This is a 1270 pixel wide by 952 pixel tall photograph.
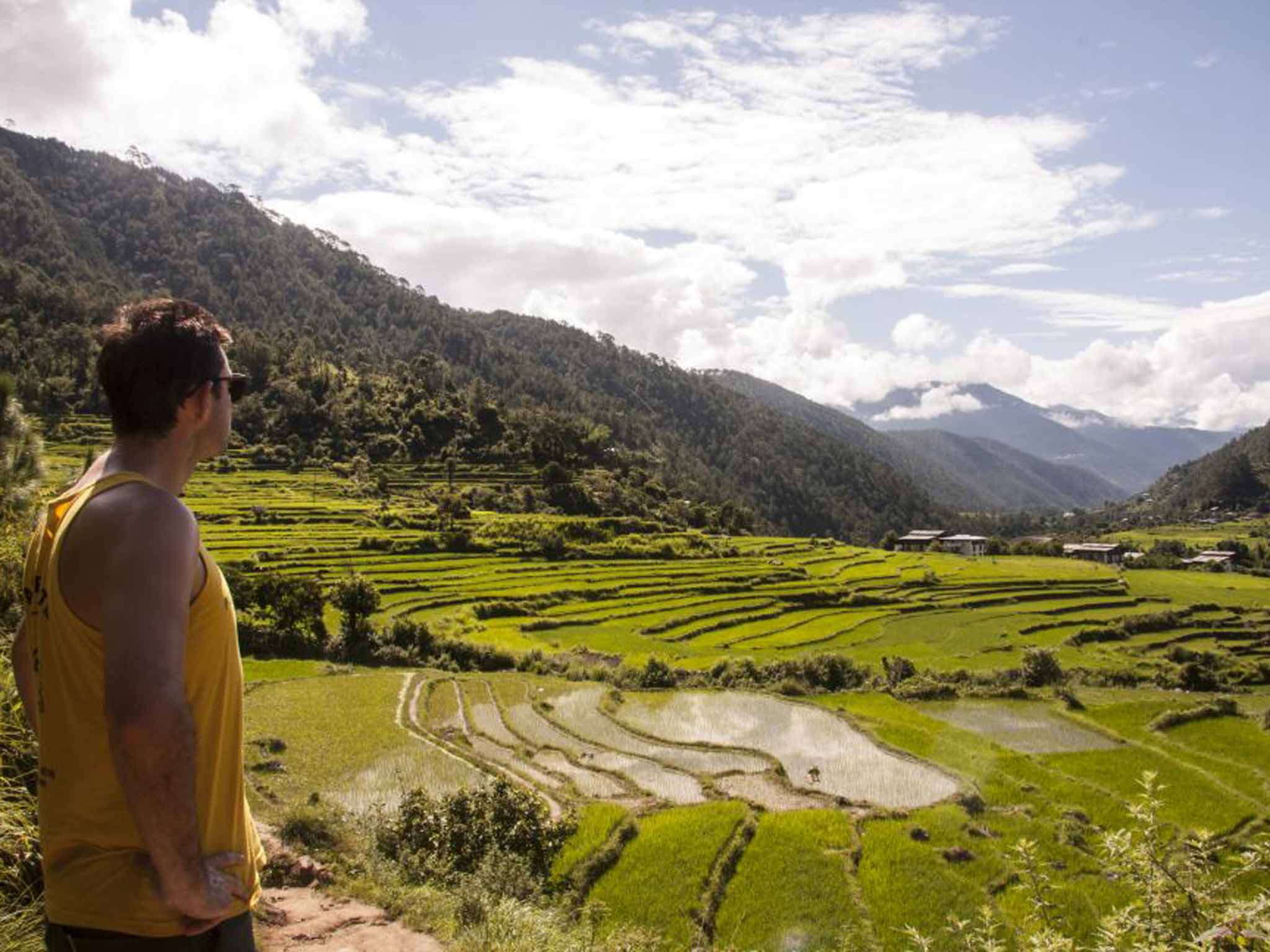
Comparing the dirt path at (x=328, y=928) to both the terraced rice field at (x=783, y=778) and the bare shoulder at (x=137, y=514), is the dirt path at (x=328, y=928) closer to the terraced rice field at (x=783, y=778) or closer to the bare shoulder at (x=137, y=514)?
the bare shoulder at (x=137, y=514)

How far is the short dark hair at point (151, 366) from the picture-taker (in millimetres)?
3002

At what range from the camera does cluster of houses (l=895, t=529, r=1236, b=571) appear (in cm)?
9275

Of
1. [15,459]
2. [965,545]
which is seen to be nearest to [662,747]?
[15,459]

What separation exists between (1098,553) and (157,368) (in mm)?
116770

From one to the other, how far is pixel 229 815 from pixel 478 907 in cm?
800

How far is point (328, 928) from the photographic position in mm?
8016

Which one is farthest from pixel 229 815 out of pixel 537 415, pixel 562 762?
pixel 537 415

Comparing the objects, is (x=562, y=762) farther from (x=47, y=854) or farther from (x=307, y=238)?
(x=307, y=238)

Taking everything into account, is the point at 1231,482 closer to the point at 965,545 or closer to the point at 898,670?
the point at 965,545

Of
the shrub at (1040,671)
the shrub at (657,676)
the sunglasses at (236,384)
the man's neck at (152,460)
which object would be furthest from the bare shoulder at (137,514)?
the shrub at (1040,671)

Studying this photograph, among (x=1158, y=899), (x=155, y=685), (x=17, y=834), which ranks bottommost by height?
(x=17, y=834)

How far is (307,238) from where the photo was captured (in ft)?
654

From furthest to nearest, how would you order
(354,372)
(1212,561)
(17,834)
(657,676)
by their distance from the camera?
(354,372), (1212,561), (657,676), (17,834)

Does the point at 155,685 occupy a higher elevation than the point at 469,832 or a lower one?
higher
